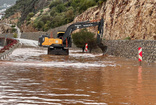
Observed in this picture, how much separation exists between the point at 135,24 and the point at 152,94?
28423 mm

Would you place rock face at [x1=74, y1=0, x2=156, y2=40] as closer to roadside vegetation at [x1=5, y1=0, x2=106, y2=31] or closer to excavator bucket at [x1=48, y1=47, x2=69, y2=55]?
excavator bucket at [x1=48, y1=47, x2=69, y2=55]

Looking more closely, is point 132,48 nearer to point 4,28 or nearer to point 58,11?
point 58,11

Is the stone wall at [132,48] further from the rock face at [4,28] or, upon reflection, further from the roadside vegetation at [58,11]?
the rock face at [4,28]

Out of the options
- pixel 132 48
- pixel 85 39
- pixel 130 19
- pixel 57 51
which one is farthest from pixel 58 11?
pixel 132 48

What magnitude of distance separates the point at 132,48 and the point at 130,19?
30.3 feet

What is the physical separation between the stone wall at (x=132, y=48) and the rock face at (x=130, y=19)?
2.15m

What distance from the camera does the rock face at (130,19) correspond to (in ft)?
111

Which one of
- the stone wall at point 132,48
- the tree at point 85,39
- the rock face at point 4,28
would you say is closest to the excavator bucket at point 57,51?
the stone wall at point 132,48

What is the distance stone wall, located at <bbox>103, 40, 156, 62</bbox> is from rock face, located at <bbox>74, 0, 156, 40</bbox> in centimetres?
215


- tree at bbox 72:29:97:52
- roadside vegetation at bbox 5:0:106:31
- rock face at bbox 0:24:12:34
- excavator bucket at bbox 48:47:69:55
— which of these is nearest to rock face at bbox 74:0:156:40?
tree at bbox 72:29:97:52

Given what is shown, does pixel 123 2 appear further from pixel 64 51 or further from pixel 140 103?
pixel 140 103

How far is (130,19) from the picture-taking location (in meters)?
39.6

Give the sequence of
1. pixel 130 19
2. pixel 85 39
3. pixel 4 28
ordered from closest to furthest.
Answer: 1. pixel 130 19
2. pixel 85 39
3. pixel 4 28

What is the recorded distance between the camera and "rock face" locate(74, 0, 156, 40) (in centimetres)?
3391
